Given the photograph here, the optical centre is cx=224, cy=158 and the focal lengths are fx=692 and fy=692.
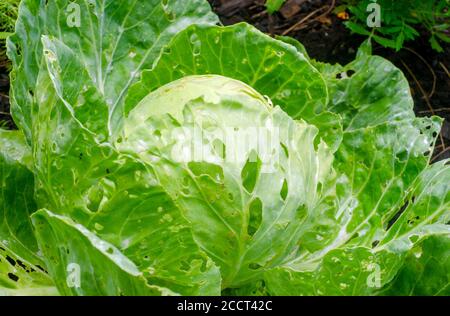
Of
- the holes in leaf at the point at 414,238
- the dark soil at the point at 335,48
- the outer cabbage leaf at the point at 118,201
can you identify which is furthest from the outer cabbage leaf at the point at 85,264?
the dark soil at the point at 335,48

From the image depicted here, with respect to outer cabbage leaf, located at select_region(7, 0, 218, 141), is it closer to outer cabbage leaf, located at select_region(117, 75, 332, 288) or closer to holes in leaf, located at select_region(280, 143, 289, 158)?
outer cabbage leaf, located at select_region(117, 75, 332, 288)

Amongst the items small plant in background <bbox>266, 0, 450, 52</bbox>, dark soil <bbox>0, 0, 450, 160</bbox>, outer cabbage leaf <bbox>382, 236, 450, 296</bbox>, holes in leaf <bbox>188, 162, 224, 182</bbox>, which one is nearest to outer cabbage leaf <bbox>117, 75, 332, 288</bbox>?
holes in leaf <bbox>188, 162, 224, 182</bbox>

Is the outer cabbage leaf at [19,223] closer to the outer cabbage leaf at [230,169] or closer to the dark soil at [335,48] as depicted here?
the outer cabbage leaf at [230,169]

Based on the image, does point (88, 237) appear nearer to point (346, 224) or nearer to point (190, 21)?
point (346, 224)

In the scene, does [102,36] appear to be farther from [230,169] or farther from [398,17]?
[398,17]
